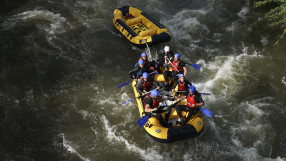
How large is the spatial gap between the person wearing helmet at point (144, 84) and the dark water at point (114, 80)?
0.90 meters

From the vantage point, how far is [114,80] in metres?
8.88

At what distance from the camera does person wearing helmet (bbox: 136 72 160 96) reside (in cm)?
709

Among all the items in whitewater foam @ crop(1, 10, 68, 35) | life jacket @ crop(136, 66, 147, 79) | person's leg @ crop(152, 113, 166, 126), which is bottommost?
whitewater foam @ crop(1, 10, 68, 35)

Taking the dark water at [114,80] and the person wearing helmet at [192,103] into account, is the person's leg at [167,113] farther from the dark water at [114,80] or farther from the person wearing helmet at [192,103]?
the dark water at [114,80]

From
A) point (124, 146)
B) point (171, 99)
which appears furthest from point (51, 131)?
point (171, 99)

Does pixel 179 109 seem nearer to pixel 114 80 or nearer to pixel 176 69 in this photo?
pixel 176 69

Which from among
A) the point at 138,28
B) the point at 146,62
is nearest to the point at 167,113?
the point at 146,62

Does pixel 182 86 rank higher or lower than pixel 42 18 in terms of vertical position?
higher

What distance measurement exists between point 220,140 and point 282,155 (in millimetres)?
1639

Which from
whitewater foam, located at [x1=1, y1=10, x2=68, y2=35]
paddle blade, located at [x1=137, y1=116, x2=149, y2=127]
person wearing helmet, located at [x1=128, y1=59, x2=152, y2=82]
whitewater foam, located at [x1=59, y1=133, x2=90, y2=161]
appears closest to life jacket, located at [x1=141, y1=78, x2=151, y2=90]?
person wearing helmet, located at [x1=128, y1=59, x2=152, y2=82]

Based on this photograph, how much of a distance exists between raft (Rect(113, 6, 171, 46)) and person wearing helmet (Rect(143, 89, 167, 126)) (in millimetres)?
3479

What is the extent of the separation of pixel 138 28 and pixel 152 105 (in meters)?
4.81

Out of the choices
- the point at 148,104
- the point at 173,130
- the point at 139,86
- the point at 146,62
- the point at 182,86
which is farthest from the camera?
the point at 146,62

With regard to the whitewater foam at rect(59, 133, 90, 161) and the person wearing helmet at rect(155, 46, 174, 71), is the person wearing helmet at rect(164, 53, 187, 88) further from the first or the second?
the whitewater foam at rect(59, 133, 90, 161)
